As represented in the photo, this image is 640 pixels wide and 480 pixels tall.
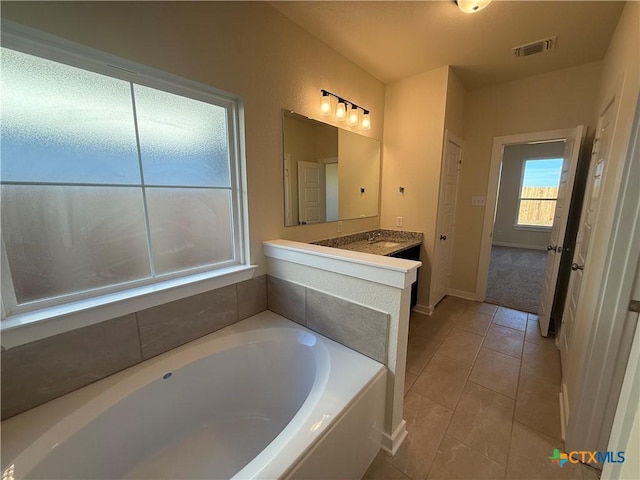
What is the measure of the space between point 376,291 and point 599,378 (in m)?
1.16

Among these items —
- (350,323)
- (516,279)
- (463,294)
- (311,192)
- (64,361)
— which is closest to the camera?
(64,361)

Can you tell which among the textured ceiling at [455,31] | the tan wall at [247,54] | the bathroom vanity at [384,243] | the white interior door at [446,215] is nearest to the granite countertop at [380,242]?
the bathroom vanity at [384,243]

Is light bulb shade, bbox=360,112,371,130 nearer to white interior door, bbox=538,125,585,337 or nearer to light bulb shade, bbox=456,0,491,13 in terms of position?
light bulb shade, bbox=456,0,491,13

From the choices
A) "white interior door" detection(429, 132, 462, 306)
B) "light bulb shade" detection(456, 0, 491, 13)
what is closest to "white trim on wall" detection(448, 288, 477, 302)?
"white interior door" detection(429, 132, 462, 306)

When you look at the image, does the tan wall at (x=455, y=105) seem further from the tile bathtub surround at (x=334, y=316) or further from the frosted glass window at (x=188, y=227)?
the frosted glass window at (x=188, y=227)

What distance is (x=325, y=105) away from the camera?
86.3 inches

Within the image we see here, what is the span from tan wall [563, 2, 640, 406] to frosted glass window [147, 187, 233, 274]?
2098 millimetres

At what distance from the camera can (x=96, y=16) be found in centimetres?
110

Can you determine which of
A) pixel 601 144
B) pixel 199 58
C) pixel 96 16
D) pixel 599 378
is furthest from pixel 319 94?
pixel 599 378

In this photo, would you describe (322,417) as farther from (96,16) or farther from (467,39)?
(467,39)

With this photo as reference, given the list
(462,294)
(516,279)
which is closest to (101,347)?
(462,294)

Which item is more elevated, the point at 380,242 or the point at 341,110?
the point at 341,110

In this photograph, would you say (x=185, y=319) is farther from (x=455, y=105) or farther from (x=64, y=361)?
(x=455, y=105)

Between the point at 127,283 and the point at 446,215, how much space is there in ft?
9.99
